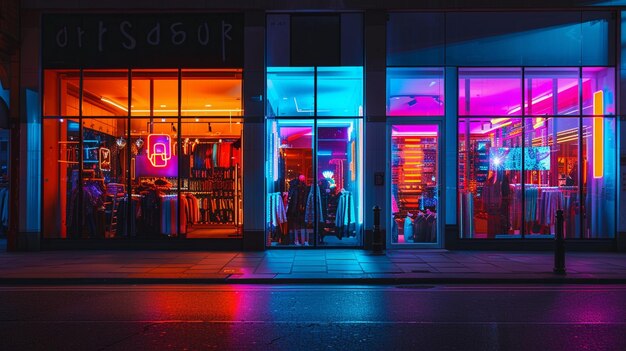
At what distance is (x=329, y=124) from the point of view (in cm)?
1441

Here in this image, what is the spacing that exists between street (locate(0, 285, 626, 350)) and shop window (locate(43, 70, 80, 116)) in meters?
6.26

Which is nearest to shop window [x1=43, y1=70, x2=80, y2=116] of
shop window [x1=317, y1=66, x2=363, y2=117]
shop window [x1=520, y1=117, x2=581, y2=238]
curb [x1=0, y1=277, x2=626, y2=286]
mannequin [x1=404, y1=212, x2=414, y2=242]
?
curb [x1=0, y1=277, x2=626, y2=286]

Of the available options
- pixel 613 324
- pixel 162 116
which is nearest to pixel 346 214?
pixel 162 116

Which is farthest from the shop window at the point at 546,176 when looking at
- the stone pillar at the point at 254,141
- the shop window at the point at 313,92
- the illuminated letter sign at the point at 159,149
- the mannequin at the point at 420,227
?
the illuminated letter sign at the point at 159,149

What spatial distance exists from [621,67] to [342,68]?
7.47 m

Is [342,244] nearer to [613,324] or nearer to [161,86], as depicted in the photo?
[161,86]

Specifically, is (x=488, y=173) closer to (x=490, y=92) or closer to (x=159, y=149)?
(x=490, y=92)

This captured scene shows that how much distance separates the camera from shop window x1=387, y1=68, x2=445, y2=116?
14164 mm

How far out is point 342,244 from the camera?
14281mm

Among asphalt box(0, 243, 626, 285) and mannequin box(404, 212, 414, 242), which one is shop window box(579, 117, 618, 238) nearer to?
asphalt box(0, 243, 626, 285)

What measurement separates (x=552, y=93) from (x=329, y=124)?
20.3 ft

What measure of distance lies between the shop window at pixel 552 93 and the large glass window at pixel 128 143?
26.2 ft

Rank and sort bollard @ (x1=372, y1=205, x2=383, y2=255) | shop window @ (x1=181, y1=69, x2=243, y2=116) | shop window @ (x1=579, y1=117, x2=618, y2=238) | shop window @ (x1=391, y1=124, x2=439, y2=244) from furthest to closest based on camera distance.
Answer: shop window @ (x1=181, y1=69, x2=243, y2=116)
shop window @ (x1=391, y1=124, x2=439, y2=244)
shop window @ (x1=579, y1=117, x2=618, y2=238)
bollard @ (x1=372, y1=205, x2=383, y2=255)

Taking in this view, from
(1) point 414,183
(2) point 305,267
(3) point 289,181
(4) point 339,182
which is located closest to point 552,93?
(1) point 414,183
